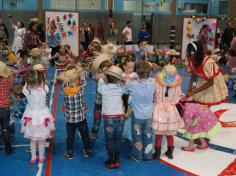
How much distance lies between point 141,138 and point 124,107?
20.0 inches

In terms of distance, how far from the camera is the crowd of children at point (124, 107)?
4.64 meters

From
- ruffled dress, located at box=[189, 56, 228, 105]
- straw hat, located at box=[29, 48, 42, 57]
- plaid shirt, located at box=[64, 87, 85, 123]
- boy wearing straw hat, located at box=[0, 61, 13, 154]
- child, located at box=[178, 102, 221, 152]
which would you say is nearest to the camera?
plaid shirt, located at box=[64, 87, 85, 123]

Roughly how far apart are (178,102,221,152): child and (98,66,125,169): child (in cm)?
107

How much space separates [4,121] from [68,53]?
399 cm

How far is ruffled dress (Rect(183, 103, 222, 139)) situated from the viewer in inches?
203

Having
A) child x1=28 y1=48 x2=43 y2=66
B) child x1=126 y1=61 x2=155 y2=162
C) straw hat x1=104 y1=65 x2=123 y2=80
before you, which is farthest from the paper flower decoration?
child x1=28 y1=48 x2=43 y2=66

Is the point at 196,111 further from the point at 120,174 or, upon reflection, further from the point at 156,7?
the point at 156,7

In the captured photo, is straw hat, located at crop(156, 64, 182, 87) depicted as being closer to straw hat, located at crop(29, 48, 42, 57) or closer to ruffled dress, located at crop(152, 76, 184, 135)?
ruffled dress, located at crop(152, 76, 184, 135)

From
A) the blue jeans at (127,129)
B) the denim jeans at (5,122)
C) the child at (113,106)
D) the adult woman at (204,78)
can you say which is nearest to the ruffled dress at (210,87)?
the adult woman at (204,78)

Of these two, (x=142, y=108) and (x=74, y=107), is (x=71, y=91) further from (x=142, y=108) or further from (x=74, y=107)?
(x=142, y=108)

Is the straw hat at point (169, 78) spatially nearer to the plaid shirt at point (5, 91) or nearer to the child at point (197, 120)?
the child at point (197, 120)

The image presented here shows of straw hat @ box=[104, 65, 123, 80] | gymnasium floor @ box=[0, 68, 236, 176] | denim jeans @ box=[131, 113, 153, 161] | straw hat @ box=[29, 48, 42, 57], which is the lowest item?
gymnasium floor @ box=[0, 68, 236, 176]

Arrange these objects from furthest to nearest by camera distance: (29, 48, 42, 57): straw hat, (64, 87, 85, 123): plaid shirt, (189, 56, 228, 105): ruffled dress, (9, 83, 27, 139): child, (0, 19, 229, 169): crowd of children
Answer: (29, 48, 42, 57): straw hat → (9, 83, 27, 139): child → (189, 56, 228, 105): ruffled dress → (64, 87, 85, 123): plaid shirt → (0, 19, 229, 169): crowd of children

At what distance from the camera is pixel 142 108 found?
4.71 m
